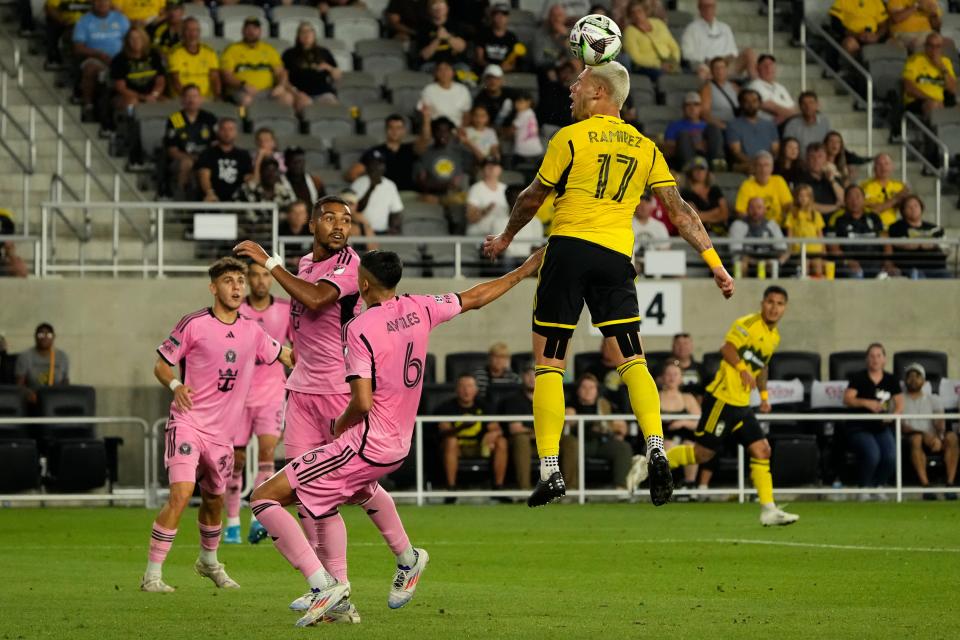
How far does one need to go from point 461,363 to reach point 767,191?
4.79m

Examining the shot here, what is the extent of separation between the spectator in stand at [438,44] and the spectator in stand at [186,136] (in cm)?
390

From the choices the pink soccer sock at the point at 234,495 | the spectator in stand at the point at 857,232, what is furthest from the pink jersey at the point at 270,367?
the spectator in stand at the point at 857,232

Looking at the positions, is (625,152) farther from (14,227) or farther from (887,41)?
(887,41)

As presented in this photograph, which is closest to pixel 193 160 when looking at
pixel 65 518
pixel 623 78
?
pixel 65 518

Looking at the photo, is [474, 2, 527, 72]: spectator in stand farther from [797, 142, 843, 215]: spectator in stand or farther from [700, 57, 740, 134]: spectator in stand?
[797, 142, 843, 215]: spectator in stand

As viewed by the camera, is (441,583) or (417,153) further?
(417,153)

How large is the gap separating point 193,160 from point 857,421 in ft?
27.0

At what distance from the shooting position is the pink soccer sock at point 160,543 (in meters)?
11.9

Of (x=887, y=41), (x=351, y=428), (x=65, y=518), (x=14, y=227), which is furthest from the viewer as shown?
(x=887, y=41)

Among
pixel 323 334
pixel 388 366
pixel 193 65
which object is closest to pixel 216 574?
pixel 323 334

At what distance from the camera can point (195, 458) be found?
12.4 meters

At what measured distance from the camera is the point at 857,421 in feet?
70.0

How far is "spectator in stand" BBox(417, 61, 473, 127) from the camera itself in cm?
2459

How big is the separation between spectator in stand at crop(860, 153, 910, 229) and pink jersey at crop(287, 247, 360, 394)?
14.7 meters
